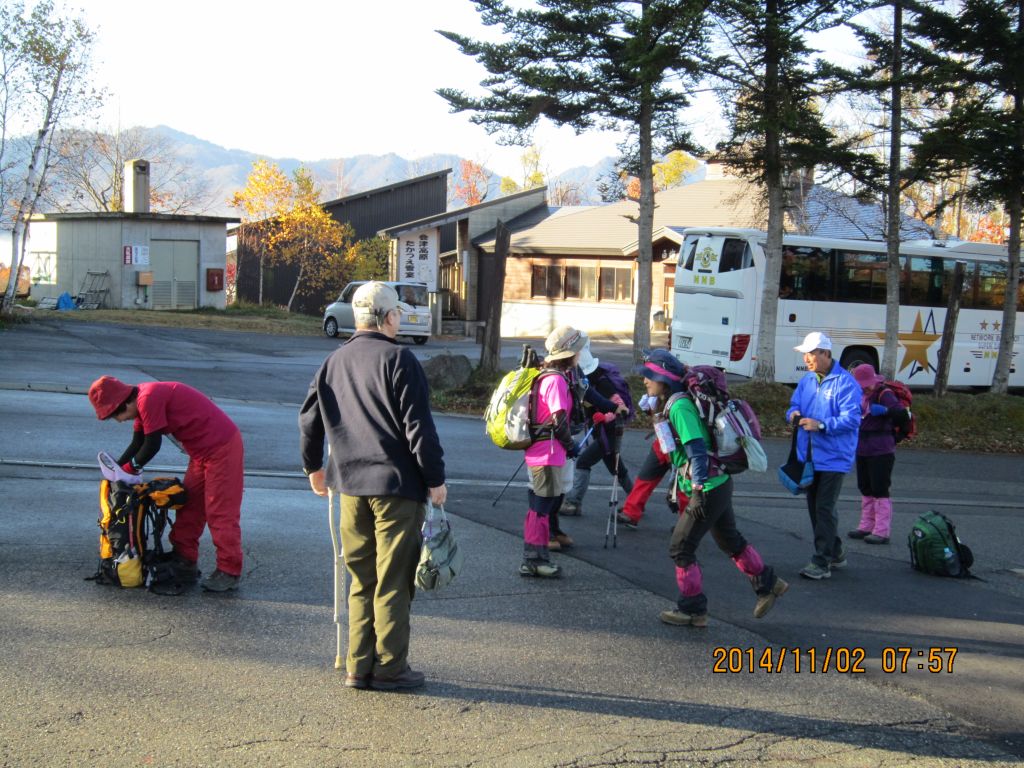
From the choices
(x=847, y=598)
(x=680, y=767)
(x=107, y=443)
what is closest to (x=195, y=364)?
(x=107, y=443)

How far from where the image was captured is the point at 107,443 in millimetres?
11031

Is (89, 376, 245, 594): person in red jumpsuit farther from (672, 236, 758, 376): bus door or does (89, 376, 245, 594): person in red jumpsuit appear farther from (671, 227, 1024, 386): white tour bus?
(671, 227, 1024, 386): white tour bus

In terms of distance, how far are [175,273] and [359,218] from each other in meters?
9.47

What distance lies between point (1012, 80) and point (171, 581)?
16591mm

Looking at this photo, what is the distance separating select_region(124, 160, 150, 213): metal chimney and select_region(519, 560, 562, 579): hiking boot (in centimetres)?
3511

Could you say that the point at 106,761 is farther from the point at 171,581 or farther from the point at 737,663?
the point at 737,663

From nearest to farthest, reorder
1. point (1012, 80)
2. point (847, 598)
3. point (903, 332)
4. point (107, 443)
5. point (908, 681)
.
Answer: point (908, 681) → point (847, 598) → point (107, 443) → point (1012, 80) → point (903, 332)

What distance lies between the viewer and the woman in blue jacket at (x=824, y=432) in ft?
23.8

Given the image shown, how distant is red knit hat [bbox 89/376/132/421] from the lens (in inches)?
229

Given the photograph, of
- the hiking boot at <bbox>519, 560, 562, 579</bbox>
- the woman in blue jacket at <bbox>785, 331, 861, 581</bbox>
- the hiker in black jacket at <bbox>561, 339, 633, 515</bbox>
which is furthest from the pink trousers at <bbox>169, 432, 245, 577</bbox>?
the woman in blue jacket at <bbox>785, 331, 861, 581</bbox>

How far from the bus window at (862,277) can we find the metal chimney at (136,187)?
27284mm

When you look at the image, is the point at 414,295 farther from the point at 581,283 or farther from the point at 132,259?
the point at 132,259

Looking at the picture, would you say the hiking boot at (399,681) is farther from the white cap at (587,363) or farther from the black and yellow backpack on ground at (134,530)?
the white cap at (587,363)

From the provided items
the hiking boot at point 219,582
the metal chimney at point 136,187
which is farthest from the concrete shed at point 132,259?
the hiking boot at point 219,582
